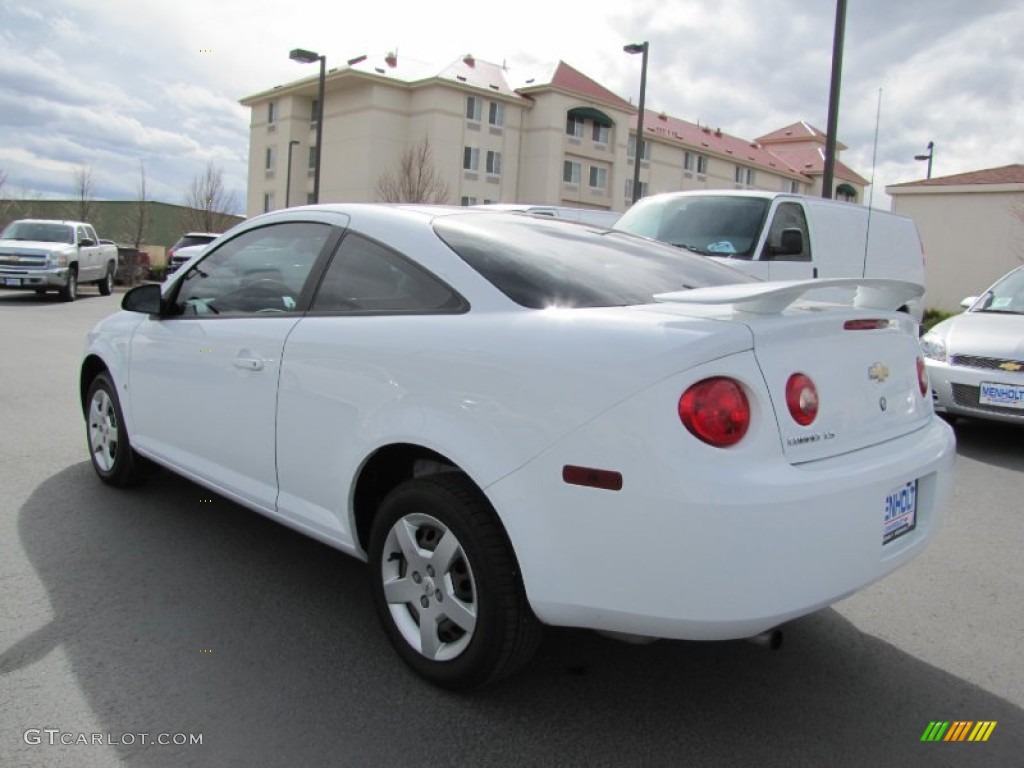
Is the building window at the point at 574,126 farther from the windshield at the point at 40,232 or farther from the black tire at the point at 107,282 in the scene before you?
the windshield at the point at 40,232

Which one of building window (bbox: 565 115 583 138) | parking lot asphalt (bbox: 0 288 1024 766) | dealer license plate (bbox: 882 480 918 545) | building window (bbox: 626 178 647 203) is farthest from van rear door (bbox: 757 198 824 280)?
building window (bbox: 626 178 647 203)

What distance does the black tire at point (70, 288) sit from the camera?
19.5m

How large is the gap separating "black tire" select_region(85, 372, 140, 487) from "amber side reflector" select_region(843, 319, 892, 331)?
11.9ft

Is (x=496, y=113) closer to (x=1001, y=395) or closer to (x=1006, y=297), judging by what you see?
(x=1006, y=297)

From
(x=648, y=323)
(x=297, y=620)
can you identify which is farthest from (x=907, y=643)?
(x=297, y=620)

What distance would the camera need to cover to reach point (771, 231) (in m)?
8.19

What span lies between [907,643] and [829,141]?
9082mm

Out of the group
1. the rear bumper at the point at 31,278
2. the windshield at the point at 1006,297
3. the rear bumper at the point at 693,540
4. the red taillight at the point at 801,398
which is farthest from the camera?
the rear bumper at the point at 31,278

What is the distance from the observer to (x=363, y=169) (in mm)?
49219

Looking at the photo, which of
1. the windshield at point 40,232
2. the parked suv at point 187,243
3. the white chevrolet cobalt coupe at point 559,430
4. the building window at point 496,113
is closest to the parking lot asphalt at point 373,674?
the white chevrolet cobalt coupe at point 559,430

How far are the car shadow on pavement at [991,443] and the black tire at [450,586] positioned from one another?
5314 millimetres

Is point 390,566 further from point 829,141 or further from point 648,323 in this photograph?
point 829,141

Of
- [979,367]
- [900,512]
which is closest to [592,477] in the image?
[900,512]

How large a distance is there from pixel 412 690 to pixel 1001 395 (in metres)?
5.66
